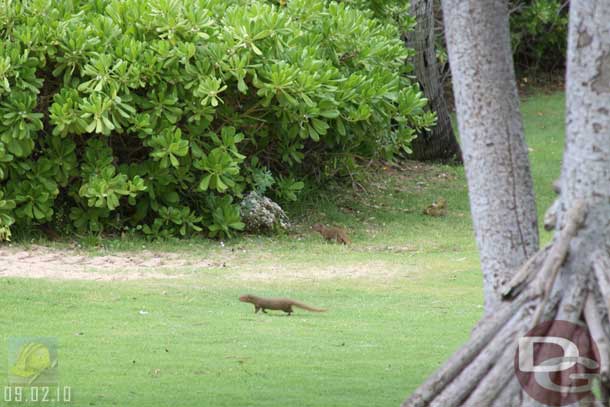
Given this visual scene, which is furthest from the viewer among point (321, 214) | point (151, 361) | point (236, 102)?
point (321, 214)

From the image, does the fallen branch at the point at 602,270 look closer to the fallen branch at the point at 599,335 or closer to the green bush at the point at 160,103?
the fallen branch at the point at 599,335

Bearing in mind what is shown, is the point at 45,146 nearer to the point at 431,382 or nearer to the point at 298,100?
the point at 298,100

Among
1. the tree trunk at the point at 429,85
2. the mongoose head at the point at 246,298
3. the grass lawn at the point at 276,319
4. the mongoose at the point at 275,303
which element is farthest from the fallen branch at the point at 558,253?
the tree trunk at the point at 429,85

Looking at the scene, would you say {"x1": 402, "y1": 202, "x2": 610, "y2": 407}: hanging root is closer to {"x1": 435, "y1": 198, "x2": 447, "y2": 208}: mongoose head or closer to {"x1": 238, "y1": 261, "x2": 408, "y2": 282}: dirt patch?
{"x1": 238, "y1": 261, "x2": 408, "y2": 282}: dirt patch

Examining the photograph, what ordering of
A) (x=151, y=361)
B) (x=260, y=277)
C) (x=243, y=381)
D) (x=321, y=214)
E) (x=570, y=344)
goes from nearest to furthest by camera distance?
(x=570, y=344) < (x=243, y=381) < (x=151, y=361) < (x=260, y=277) < (x=321, y=214)

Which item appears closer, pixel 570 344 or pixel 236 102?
pixel 570 344

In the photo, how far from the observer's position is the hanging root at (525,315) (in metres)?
4.73

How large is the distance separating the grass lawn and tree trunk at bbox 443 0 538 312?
4.31ft

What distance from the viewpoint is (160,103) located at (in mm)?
12016

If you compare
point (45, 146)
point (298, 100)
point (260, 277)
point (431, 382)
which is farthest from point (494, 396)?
point (45, 146)

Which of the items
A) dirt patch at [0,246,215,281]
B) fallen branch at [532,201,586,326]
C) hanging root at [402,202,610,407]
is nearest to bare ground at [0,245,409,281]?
dirt patch at [0,246,215,281]

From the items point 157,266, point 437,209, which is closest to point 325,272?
point 157,266

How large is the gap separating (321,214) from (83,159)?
344cm

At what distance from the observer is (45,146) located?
12.4 meters
